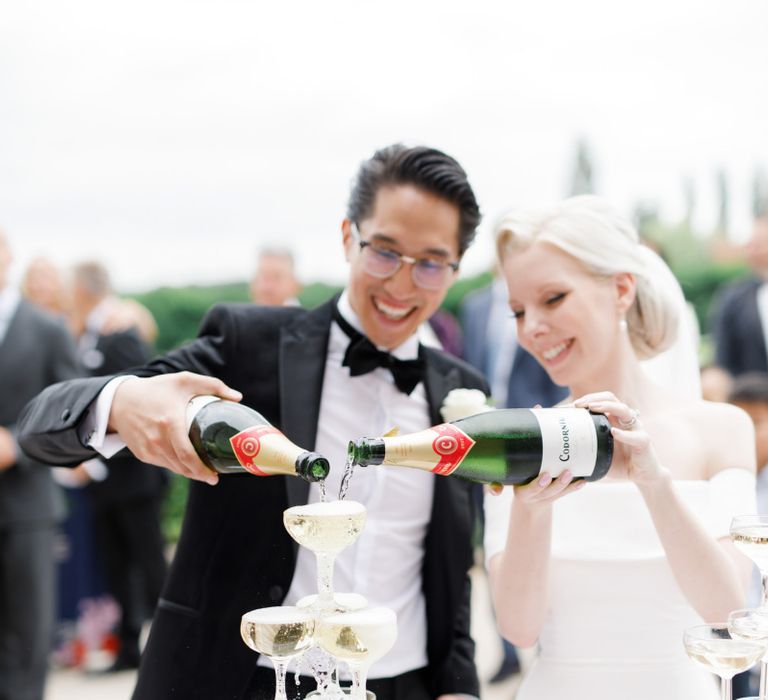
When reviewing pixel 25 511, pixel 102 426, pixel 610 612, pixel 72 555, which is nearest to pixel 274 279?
pixel 25 511

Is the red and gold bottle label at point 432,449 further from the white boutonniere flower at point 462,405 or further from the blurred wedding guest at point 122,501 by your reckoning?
the blurred wedding guest at point 122,501

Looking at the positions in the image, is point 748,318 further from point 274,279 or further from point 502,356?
point 274,279

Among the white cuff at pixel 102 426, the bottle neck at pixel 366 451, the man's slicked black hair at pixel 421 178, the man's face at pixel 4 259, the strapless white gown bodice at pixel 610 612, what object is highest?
the man's slicked black hair at pixel 421 178

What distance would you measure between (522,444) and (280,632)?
57 centimetres

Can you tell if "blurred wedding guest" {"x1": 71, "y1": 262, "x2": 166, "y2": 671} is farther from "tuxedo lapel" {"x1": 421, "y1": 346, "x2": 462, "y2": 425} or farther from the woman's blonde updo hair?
the woman's blonde updo hair

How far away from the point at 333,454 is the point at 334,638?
1084 millimetres

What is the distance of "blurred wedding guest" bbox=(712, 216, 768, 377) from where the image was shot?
6.55 metres

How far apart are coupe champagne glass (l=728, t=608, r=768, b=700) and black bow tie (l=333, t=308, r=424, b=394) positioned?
1.11 meters

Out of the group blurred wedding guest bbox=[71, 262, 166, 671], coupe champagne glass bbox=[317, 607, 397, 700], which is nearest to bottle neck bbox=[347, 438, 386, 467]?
coupe champagne glass bbox=[317, 607, 397, 700]

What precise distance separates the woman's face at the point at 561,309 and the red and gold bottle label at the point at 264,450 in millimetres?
934

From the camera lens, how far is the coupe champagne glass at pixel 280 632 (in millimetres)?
1497

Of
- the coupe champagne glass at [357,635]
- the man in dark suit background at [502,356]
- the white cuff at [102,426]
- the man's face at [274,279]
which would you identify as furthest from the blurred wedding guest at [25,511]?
the coupe champagne glass at [357,635]

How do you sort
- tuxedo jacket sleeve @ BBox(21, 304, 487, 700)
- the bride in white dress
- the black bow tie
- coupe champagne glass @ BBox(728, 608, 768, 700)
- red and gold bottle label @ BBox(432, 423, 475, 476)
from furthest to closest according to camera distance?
the black bow tie, the bride in white dress, tuxedo jacket sleeve @ BBox(21, 304, 487, 700), red and gold bottle label @ BBox(432, 423, 475, 476), coupe champagne glass @ BBox(728, 608, 768, 700)

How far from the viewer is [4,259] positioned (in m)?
5.44
